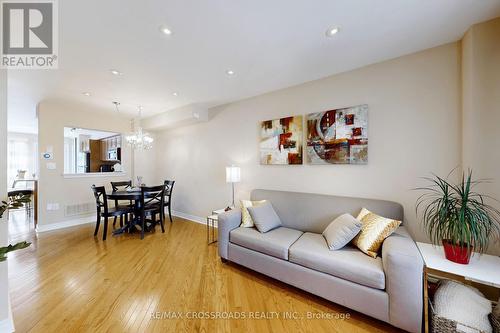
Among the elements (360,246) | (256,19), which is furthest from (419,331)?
(256,19)

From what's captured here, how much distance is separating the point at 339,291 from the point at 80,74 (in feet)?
13.1

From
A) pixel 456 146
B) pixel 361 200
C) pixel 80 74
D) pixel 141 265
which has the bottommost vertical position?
pixel 141 265

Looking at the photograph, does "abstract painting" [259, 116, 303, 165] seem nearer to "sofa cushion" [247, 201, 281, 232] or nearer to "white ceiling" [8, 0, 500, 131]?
"white ceiling" [8, 0, 500, 131]

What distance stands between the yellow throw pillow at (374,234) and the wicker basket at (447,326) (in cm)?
51

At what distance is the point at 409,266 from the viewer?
1.43 metres

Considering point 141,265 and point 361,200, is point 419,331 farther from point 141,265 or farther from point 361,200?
point 141,265

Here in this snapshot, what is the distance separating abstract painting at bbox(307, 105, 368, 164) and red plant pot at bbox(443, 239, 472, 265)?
3.74 ft

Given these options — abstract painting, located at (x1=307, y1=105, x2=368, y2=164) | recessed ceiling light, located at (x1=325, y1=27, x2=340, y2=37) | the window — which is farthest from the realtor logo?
the window

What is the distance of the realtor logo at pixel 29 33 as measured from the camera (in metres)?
1.50

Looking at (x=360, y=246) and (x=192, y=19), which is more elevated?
(x=192, y=19)

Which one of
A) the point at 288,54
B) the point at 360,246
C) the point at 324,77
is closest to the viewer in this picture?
the point at 360,246

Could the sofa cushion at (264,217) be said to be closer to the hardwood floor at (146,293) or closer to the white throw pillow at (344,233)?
the hardwood floor at (146,293)

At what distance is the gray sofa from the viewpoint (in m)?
1.45

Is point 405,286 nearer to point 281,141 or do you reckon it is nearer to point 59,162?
point 281,141
